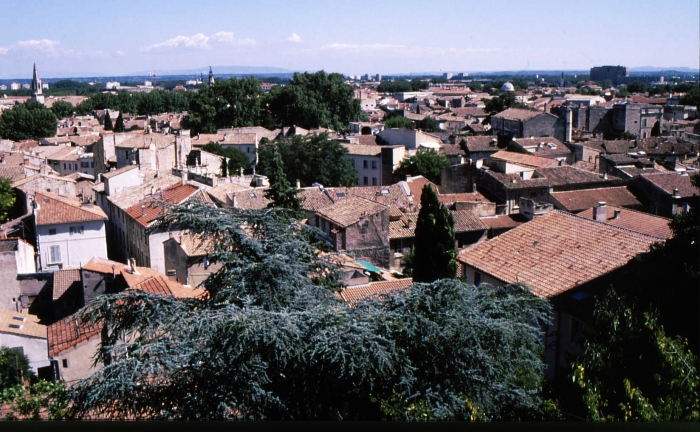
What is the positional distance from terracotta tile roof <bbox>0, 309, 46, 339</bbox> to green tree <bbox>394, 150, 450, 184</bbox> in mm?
10472

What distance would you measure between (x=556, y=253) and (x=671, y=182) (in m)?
6.30

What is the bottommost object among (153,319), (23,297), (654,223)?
(23,297)

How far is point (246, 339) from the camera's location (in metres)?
2.76

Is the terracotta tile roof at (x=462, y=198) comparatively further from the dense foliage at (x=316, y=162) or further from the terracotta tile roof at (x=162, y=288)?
the terracotta tile roof at (x=162, y=288)

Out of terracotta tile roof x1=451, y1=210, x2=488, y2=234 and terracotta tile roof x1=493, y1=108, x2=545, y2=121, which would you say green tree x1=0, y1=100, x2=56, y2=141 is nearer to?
terracotta tile roof x1=493, y1=108, x2=545, y2=121

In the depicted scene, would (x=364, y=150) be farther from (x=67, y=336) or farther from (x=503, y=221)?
(x=67, y=336)

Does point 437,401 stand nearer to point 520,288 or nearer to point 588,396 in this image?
point 588,396

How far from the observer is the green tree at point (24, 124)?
27922 millimetres

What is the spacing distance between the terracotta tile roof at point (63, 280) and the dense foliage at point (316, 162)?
14.7 ft

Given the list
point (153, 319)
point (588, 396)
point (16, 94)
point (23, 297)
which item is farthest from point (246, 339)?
point (16, 94)

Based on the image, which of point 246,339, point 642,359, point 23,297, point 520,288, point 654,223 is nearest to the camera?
point 246,339

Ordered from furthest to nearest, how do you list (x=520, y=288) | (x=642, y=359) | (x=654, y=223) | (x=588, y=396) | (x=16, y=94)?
(x=16, y=94) → (x=654, y=223) → (x=520, y=288) → (x=642, y=359) → (x=588, y=396)

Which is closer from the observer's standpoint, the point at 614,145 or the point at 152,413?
the point at 152,413

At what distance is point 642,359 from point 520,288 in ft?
3.17
